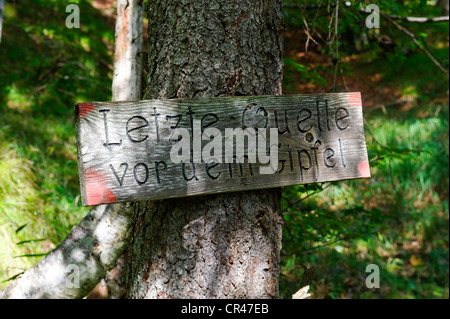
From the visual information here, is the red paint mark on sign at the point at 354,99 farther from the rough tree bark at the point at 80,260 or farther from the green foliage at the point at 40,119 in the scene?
the green foliage at the point at 40,119

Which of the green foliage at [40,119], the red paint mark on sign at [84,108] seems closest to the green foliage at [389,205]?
the red paint mark on sign at [84,108]

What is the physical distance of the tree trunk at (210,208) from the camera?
1.39 meters

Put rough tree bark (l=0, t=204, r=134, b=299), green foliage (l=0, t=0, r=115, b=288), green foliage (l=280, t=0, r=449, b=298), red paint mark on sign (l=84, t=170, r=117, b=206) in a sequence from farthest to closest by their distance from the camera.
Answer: green foliage (l=280, t=0, r=449, b=298) → green foliage (l=0, t=0, r=115, b=288) → rough tree bark (l=0, t=204, r=134, b=299) → red paint mark on sign (l=84, t=170, r=117, b=206)

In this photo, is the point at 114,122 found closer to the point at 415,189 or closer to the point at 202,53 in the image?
the point at 202,53

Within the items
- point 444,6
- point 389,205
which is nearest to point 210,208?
point 389,205

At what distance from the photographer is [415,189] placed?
15.6 feet

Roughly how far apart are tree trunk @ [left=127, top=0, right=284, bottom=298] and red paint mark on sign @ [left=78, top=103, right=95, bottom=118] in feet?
1.02

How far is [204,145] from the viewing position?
1401 millimetres

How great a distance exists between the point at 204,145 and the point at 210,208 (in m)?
0.25

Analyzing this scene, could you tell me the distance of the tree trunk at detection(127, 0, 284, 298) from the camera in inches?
54.6

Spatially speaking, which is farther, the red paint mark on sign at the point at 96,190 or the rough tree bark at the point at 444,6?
the rough tree bark at the point at 444,6

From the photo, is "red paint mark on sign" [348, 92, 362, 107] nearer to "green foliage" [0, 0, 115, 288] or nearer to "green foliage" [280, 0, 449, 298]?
"green foliage" [280, 0, 449, 298]

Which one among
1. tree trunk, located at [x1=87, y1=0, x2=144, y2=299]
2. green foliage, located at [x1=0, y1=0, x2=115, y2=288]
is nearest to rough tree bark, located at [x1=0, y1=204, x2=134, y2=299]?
green foliage, located at [x1=0, y1=0, x2=115, y2=288]

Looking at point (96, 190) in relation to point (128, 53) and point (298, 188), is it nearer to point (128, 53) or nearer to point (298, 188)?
point (298, 188)
